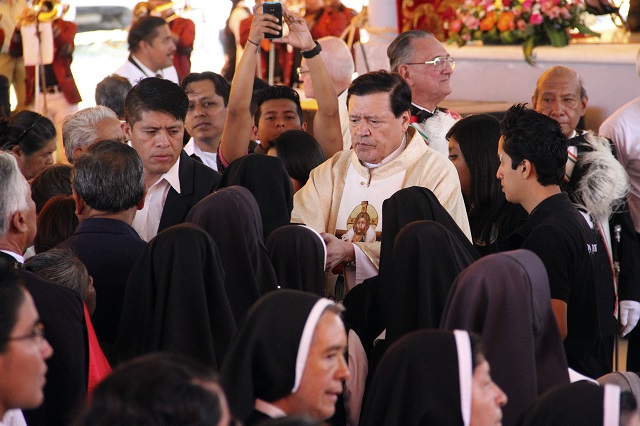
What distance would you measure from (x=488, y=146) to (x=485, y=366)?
228cm

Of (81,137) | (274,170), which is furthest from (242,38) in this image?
(274,170)

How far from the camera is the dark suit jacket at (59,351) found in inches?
121

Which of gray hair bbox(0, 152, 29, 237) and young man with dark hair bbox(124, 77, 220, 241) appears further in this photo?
young man with dark hair bbox(124, 77, 220, 241)

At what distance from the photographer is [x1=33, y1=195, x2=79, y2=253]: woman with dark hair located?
4.12m

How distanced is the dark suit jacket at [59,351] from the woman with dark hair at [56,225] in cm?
100

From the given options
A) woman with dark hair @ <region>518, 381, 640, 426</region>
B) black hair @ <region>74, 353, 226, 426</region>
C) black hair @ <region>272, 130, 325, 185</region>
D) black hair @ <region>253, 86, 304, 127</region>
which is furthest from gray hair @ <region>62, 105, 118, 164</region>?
black hair @ <region>74, 353, 226, 426</region>

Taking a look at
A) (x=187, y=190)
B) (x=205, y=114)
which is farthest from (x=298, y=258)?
(x=205, y=114)

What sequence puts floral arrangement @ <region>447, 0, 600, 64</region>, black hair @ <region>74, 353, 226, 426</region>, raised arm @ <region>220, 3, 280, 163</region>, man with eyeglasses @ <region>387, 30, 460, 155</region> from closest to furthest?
black hair @ <region>74, 353, 226, 426</region> < raised arm @ <region>220, 3, 280, 163</region> < man with eyeglasses @ <region>387, 30, 460, 155</region> < floral arrangement @ <region>447, 0, 600, 64</region>

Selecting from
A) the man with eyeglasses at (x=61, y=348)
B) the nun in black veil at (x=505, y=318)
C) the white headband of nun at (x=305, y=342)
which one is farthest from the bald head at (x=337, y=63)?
the white headband of nun at (x=305, y=342)

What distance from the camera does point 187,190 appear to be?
4527 millimetres

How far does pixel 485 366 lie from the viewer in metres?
2.67

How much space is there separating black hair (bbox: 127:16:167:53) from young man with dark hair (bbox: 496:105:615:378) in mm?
5160

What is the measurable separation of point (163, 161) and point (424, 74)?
1.92m

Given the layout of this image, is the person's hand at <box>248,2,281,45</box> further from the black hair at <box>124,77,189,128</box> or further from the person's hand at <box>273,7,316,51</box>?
the black hair at <box>124,77,189,128</box>
